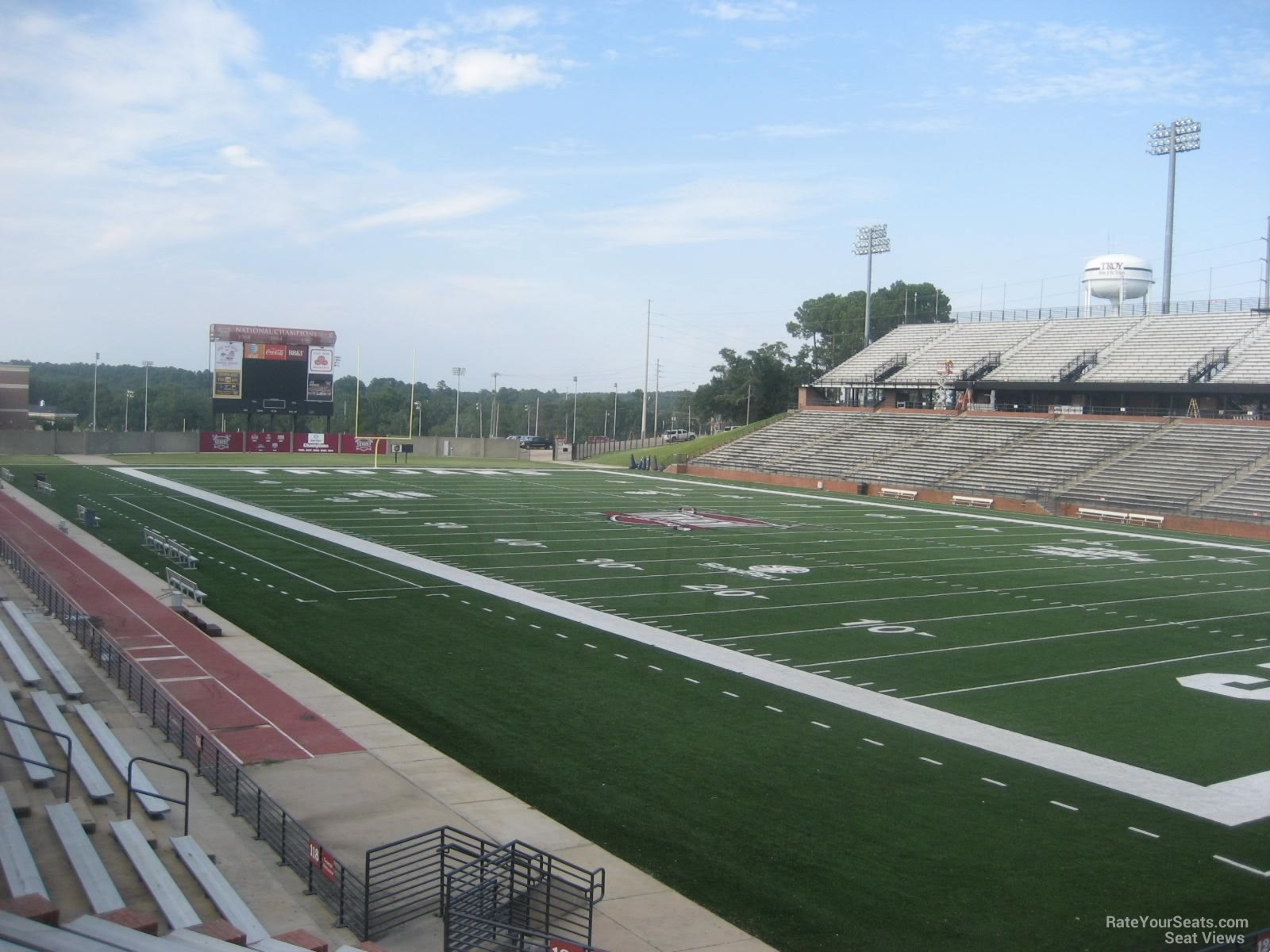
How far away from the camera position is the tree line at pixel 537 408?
8781 centimetres

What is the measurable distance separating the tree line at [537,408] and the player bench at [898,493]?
26923 millimetres

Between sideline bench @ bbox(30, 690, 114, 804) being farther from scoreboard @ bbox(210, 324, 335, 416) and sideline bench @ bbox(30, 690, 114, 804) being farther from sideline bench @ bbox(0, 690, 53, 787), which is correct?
scoreboard @ bbox(210, 324, 335, 416)

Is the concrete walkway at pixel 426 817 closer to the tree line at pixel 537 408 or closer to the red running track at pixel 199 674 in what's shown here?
the red running track at pixel 199 674

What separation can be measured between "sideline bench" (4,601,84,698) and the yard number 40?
14.7m

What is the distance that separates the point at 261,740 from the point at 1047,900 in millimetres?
8225

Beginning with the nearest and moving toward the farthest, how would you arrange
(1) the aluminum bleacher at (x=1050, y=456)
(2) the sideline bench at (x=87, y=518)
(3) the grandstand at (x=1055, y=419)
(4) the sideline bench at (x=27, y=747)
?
(4) the sideline bench at (x=27, y=747)
(2) the sideline bench at (x=87, y=518)
(3) the grandstand at (x=1055, y=419)
(1) the aluminum bleacher at (x=1050, y=456)

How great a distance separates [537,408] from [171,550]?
92.4 m

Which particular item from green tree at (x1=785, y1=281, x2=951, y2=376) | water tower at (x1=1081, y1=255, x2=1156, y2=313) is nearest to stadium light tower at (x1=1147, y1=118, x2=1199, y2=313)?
water tower at (x1=1081, y1=255, x2=1156, y2=313)

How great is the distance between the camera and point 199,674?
15.6 m

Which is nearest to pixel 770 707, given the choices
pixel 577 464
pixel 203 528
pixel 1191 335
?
pixel 203 528

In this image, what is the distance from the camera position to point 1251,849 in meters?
10.3

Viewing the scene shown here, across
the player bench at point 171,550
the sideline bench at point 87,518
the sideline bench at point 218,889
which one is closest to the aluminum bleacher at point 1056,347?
the sideline bench at point 87,518

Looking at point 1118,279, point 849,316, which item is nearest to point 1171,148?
point 1118,279

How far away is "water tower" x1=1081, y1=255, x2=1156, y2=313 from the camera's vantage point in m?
65.4
